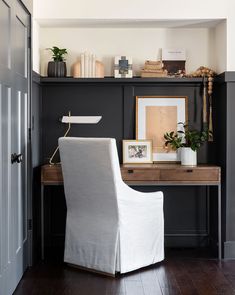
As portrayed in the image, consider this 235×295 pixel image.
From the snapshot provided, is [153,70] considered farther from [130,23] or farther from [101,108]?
[101,108]

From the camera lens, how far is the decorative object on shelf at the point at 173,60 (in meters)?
5.54

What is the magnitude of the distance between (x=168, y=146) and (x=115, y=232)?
132cm

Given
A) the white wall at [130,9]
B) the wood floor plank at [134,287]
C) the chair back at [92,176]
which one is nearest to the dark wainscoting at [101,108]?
the white wall at [130,9]

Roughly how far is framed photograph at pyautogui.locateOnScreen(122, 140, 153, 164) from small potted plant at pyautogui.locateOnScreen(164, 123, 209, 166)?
209mm

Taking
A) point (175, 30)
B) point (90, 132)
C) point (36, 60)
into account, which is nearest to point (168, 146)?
point (90, 132)

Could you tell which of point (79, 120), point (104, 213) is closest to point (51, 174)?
point (79, 120)

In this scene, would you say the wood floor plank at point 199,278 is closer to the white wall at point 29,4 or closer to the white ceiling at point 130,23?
the white ceiling at point 130,23

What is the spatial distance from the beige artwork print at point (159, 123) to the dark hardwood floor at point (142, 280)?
1.17 meters

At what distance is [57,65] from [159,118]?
1103 millimetres

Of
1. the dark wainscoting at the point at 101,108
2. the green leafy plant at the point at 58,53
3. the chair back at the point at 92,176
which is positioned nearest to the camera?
the chair back at the point at 92,176

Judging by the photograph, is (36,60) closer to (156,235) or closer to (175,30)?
(175,30)

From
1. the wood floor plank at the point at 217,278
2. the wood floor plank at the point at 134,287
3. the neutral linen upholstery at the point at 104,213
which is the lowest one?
the wood floor plank at the point at 134,287

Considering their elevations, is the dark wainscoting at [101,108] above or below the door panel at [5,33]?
below

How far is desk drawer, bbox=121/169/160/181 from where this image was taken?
5.02 meters
